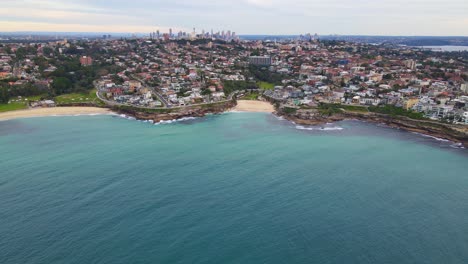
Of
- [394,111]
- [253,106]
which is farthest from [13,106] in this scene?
[394,111]

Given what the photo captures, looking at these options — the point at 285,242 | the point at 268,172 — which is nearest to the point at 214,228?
the point at 285,242

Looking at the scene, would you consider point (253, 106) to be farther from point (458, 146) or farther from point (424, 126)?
point (458, 146)

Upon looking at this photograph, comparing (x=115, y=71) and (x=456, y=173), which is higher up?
(x=115, y=71)

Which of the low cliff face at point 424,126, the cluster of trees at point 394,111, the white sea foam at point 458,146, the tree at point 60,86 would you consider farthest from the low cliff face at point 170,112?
the white sea foam at point 458,146

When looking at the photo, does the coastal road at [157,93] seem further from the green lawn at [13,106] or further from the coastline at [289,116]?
the green lawn at [13,106]

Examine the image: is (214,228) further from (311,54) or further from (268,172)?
(311,54)
